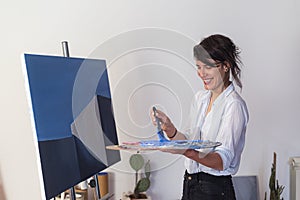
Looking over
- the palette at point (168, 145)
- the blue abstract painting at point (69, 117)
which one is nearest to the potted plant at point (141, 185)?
the blue abstract painting at point (69, 117)

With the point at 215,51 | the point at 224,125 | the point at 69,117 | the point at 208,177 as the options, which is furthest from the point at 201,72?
the point at 69,117

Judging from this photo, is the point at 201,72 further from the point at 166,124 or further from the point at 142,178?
the point at 142,178

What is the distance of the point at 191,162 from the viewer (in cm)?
114

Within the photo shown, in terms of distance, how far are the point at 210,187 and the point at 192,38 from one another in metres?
0.65

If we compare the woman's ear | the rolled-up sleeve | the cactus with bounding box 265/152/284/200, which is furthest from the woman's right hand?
the cactus with bounding box 265/152/284/200

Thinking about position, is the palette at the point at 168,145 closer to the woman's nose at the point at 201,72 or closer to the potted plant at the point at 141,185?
the woman's nose at the point at 201,72

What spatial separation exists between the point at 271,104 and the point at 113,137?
73 centimetres

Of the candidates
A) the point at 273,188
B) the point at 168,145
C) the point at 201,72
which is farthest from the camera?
the point at 273,188

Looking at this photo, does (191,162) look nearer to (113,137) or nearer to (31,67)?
(113,137)

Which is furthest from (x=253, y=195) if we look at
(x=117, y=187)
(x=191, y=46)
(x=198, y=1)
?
(x=198, y=1)

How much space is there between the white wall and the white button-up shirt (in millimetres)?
397

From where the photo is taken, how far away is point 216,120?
1.07 meters

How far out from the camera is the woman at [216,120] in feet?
3.47

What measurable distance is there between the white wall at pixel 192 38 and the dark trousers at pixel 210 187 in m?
0.32
